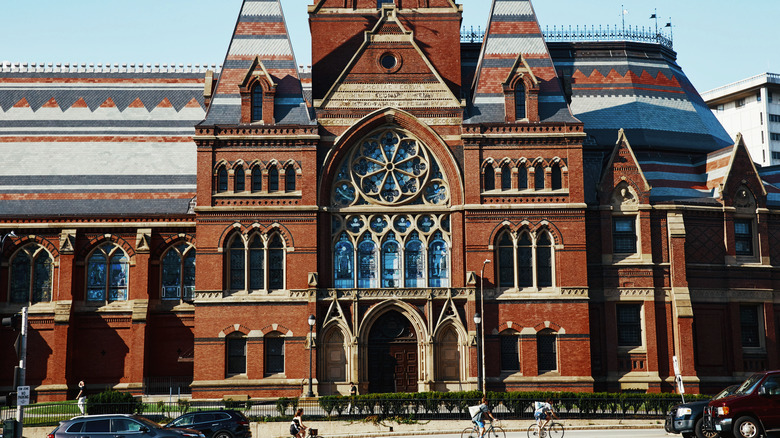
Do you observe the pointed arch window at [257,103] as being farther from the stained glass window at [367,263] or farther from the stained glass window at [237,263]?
the stained glass window at [367,263]

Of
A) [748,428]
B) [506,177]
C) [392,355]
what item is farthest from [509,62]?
[748,428]

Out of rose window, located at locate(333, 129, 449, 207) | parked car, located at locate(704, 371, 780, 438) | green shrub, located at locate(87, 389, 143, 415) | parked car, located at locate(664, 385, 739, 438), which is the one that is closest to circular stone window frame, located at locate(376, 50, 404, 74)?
rose window, located at locate(333, 129, 449, 207)

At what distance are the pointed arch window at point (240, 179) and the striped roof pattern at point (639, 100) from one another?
21875 mm

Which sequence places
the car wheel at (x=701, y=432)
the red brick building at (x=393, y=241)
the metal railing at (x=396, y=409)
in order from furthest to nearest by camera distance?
1. the red brick building at (x=393, y=241)
2. the metal railing at (x=396, y=409)
3. the car wheel at (x=701, y=432)

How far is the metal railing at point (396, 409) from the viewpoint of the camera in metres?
40.3

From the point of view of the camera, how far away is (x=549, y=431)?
35844 millimetres

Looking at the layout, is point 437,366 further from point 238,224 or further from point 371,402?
point 238,224

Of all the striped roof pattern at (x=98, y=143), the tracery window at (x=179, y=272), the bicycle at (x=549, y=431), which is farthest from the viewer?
the striped roof pattern at (x=98, y=143)

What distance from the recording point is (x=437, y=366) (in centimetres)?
4822

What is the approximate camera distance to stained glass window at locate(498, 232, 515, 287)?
49250mm

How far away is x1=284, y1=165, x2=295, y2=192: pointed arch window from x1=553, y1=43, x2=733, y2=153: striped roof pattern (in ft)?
63.7

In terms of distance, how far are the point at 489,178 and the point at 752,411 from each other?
22.9m

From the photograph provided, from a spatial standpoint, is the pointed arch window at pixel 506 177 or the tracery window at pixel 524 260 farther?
the pointed arch window at pixel 506 177

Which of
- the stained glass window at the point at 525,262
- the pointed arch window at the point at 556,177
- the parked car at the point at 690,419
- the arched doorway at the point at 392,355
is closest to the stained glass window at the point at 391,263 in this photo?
the arched doorway at the point at 392,355
